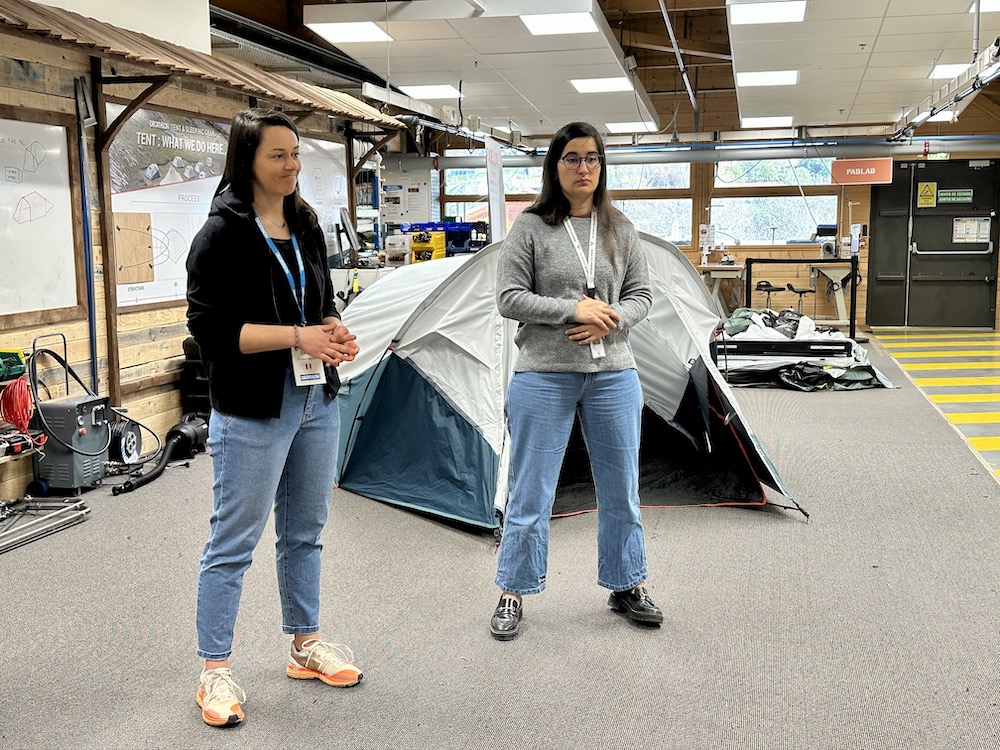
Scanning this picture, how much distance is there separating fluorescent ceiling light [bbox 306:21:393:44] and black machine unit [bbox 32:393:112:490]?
3.62 m

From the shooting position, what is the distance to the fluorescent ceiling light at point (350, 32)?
7.09 metres

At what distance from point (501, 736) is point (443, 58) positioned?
6.65 m

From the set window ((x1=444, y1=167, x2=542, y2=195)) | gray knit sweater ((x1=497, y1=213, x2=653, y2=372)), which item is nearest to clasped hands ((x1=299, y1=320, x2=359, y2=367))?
gray knit sweater ((x1=497, y1=213, x2=653, y2=372))

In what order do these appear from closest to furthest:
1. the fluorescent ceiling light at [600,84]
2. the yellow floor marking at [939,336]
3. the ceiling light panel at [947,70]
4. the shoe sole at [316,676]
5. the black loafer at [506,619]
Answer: the shoe sole at [316,676] < the black loafer at [506,619] < the ceiling light panel at [947,70] < the fluorescent ceiling light at [600,84] < the yellow floor marking at [939,336]

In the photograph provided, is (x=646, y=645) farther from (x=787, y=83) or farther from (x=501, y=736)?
(x=787, y=83)

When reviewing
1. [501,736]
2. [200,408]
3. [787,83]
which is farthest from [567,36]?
[501,736]

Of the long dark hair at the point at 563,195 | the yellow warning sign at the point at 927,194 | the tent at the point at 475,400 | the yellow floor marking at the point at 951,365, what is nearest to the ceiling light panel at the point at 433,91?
the tent at the point at 475,400

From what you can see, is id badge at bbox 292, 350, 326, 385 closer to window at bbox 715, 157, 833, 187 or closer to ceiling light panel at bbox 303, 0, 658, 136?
ceiling light panel at bbox 303, 0, 658, 136

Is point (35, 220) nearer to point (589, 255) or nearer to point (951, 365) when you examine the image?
point (589, 255)

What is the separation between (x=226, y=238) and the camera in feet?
7.20

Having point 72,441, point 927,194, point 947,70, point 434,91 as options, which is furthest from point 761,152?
point 72,441

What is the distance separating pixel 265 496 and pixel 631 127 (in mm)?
10807

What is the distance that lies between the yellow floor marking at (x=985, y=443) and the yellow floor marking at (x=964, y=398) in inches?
50.2

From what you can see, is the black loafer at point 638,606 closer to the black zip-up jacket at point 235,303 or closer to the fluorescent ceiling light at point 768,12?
the black zip-up jacket at point 235,303
